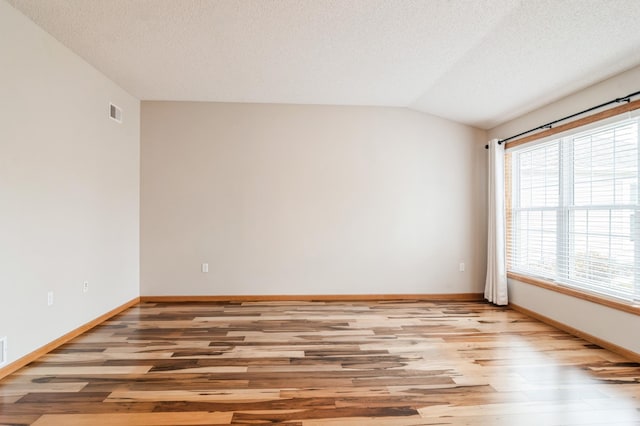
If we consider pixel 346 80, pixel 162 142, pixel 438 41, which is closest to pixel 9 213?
pixel 162 142

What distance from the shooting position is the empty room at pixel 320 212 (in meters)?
2.49

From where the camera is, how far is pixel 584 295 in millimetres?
3471

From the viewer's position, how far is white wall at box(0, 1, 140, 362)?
8.69 ft

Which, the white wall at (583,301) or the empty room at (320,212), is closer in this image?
the empty room at (320,212)

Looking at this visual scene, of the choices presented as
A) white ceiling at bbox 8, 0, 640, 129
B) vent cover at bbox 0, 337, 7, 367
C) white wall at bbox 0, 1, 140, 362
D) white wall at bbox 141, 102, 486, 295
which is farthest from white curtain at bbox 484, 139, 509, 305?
vent cover at bbox 0, 337, 7, 367

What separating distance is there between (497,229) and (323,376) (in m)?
3.27

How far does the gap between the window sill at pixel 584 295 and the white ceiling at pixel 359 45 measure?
79.2 inches

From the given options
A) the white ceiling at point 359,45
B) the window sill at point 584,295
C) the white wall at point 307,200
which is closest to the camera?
the white ceiling at point 359,45

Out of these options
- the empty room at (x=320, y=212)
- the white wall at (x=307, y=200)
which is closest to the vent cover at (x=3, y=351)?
the empty room at (x=320, y=212)

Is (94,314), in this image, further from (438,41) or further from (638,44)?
(638,44)

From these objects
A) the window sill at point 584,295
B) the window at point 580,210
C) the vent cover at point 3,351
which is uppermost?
the window at point 580,210

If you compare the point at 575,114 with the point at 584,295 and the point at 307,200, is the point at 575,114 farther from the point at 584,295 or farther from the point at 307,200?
the point at 307,200

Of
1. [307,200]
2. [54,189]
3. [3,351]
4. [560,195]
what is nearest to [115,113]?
[54,189]

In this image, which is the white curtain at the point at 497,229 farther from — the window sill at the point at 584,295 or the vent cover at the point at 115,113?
the vent cover at the point at 115,113
